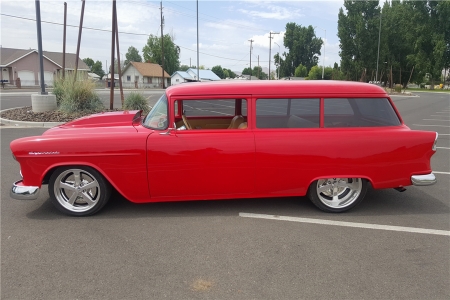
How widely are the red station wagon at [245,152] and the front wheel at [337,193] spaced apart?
0.01m

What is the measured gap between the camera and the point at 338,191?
168 inches

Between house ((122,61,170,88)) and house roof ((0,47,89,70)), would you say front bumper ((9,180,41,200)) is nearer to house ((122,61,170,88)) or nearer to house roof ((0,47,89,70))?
house roof ((0,47,89,70))

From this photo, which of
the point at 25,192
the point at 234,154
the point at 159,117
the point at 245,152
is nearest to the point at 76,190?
the point at 25,192

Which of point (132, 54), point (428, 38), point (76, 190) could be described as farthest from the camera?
point (132, 54)

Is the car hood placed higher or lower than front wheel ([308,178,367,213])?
higher

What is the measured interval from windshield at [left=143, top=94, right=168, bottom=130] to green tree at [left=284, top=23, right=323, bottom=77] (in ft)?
300

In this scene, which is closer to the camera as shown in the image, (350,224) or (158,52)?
(350,224)

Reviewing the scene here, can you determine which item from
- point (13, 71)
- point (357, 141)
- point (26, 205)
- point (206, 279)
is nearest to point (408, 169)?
point (357, 141)

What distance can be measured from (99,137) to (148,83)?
2686 inches

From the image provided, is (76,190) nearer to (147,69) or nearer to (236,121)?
(236,121)

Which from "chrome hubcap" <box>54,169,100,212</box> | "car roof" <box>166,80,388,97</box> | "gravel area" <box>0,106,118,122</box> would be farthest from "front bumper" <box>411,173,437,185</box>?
"gravel area" <box>0,106,118,122</box>

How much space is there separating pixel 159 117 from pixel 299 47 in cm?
9246

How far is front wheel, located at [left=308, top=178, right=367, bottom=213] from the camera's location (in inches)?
165

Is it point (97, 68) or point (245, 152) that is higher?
point (97, 68)
